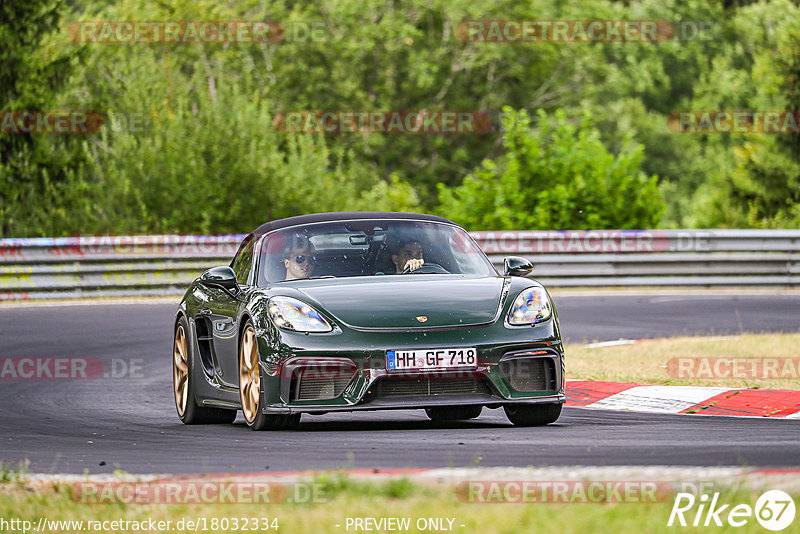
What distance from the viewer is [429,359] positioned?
814cm

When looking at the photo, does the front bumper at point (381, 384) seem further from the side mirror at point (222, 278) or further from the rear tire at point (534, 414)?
the side mirror at point (222, 278)

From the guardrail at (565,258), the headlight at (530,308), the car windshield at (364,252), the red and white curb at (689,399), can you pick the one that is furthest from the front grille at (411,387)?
the guardrail at (565,258)

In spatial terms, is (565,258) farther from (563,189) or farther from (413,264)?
(413,264)

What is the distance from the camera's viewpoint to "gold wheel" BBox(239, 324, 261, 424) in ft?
28.1

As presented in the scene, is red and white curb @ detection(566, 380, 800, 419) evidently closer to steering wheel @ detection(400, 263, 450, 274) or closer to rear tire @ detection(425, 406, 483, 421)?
rear tire @ detection(425, 406, 483, 421)

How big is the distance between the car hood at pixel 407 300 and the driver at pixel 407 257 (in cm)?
34

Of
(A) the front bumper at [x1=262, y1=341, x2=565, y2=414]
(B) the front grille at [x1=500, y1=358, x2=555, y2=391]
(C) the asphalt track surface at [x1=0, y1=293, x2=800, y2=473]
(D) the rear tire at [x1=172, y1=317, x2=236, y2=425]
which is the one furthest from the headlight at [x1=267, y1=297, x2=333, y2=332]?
(D) the rear tire at [x1=172, y1=317, x2=236, y2=425]

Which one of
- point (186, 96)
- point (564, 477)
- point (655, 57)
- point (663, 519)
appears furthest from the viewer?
point (655, 57)

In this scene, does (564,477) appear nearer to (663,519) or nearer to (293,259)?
(663,519)

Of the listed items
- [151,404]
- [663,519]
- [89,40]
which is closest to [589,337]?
[151,404]

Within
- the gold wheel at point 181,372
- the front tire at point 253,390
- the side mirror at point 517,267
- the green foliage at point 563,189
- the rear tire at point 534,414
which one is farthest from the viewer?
the green foliage at point 563,189

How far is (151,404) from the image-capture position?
11.3 meters

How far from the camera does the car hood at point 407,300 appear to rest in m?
8.27

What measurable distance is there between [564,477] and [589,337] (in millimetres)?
10245
